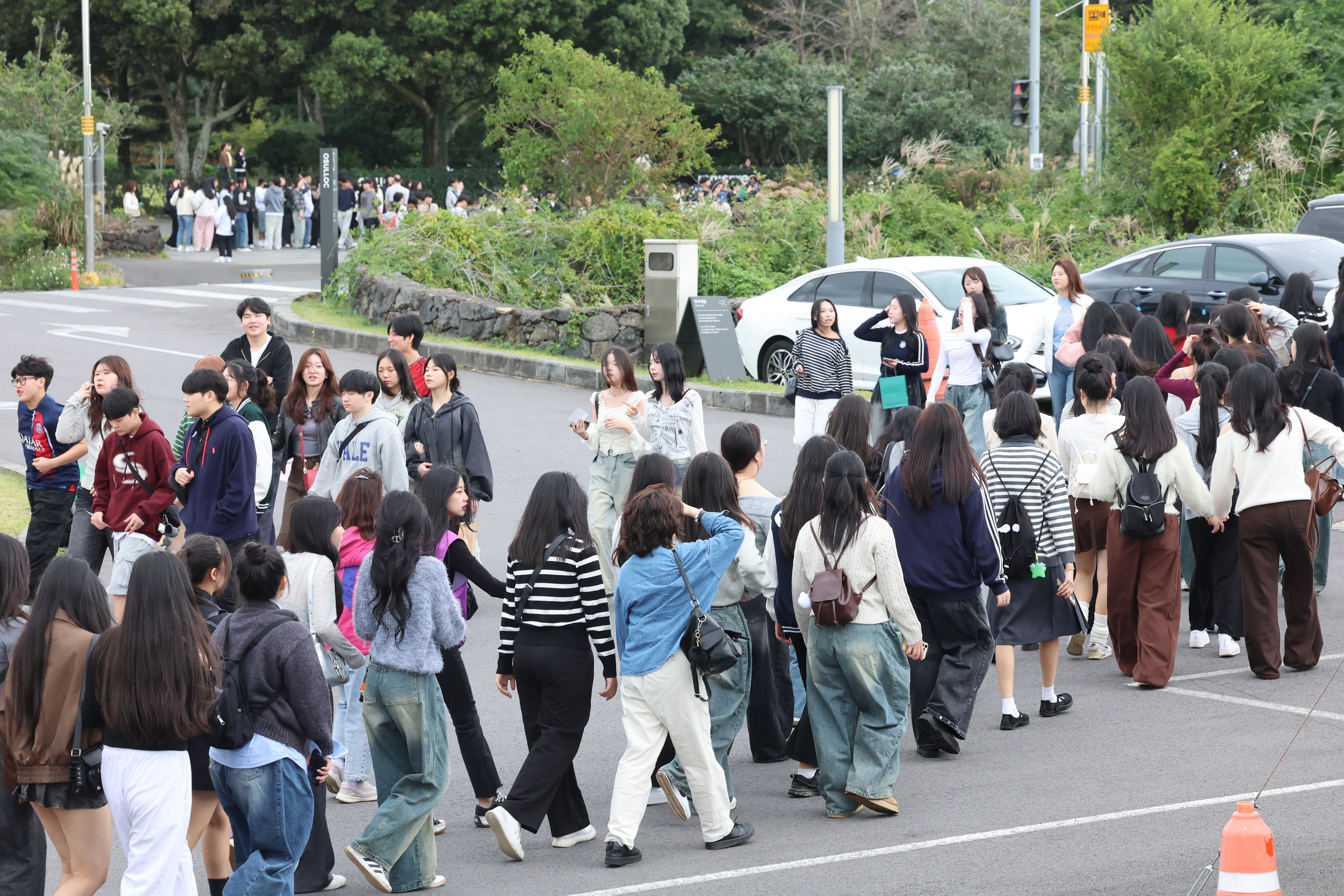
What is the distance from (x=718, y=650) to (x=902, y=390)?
6749 mm

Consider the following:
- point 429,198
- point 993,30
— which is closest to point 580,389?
point 429,198

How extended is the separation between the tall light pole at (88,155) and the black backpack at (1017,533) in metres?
26.2

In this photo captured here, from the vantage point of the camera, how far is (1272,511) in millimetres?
8219

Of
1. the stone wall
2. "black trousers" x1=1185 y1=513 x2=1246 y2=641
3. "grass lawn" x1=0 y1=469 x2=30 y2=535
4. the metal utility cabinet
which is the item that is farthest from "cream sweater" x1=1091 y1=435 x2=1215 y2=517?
the stone wall

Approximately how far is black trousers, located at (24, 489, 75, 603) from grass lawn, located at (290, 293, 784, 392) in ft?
28.7

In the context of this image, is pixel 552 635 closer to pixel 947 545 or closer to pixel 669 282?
pixel 947 545

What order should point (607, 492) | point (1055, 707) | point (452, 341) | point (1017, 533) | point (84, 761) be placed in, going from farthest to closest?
point (452, 341), point (607, 492), point (1055, 707), point (1017, 533), point (84, 761)

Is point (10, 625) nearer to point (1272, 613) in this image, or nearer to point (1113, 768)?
point (1113, 768)

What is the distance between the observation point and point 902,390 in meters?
12.1

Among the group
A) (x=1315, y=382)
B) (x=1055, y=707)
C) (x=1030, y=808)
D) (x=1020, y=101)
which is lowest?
(x=1030, y=808)

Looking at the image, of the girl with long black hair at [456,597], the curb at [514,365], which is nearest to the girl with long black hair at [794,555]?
the girl with long black hair at [456,597]

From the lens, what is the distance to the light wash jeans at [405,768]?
5.61 metres

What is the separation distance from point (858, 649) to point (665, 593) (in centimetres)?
97

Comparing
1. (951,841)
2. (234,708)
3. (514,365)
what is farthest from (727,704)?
(514,365)
